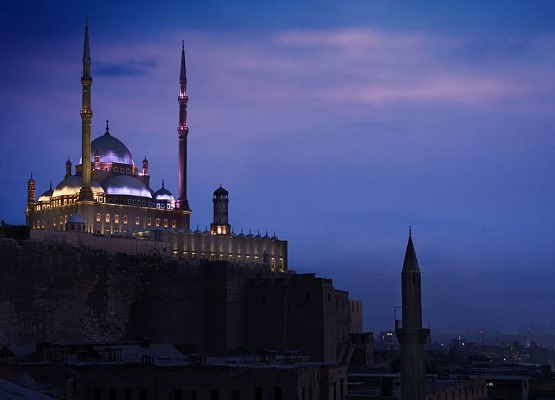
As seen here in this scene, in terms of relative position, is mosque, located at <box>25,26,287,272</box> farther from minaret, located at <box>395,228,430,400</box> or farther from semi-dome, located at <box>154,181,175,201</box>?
minaret, located at <box>395,228,430,400</box>

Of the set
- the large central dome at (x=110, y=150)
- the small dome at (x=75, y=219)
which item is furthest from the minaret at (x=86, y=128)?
the large central dome at (x=110, y=150)

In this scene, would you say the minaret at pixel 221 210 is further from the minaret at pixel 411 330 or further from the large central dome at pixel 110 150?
the minaret at pixel 411 330

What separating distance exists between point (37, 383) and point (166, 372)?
15.0 ft

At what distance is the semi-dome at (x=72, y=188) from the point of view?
7369 centimetres

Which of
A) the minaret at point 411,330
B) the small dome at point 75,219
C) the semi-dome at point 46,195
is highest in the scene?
the semi-dome at point 46,195

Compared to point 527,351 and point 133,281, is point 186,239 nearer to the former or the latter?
point 133,281

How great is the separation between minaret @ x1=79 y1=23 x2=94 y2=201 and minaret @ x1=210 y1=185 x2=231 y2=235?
9294mm

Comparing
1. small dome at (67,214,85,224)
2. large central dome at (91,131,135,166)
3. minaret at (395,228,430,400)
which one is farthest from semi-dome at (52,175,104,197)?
minaret at (395,228,430,400)

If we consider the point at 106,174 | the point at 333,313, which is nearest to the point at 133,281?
the point at 333,313

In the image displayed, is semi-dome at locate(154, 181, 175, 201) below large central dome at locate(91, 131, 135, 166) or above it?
below

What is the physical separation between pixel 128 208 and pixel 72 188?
421cm

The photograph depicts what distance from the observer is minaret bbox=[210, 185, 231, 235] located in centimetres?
7525

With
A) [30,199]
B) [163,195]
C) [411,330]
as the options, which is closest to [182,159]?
[163,195]

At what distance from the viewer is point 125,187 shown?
250 ft
